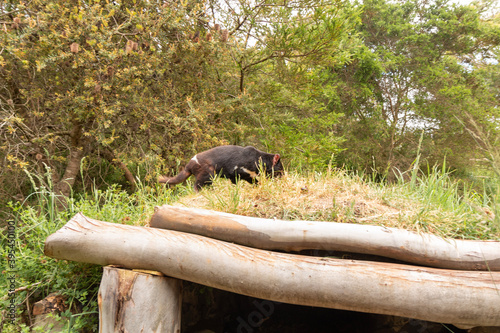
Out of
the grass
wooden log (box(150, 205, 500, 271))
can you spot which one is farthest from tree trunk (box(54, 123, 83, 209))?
wooden log (box(150, 205, 500, 271))

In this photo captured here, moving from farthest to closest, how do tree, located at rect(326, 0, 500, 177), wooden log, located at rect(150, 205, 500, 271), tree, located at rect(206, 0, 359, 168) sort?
tree, located at rect(326, 0, 500, 177) < tree, located at rect(206, 0, 359, 168) < wooden log, located at rect(150, 205, 500, 271)

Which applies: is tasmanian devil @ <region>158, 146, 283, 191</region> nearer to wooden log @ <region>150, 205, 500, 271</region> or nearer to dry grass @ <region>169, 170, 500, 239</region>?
dry grass @ <region>169, 170, 500, 239</region>

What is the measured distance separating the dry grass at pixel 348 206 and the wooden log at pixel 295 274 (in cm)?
39

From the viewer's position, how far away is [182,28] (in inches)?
169

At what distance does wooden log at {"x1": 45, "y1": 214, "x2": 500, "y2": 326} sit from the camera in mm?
1776

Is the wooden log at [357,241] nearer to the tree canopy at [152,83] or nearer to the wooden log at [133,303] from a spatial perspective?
the wooden log at [133,303]

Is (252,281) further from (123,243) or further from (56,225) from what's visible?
(56,225)

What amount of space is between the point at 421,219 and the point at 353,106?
8578 mm

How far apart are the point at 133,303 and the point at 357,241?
147 centimetres

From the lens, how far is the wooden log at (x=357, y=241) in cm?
194

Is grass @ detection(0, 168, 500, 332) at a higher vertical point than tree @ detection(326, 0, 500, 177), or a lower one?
lower

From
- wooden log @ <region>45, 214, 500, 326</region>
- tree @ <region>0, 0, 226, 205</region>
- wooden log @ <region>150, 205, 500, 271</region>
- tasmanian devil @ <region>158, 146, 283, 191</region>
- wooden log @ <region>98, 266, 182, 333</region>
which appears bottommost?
wooden log @ <region>98, 266, 182, 333</region>

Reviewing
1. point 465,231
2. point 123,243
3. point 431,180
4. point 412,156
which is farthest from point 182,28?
point 412,156

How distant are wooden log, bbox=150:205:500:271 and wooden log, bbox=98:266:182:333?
0.50 meters
